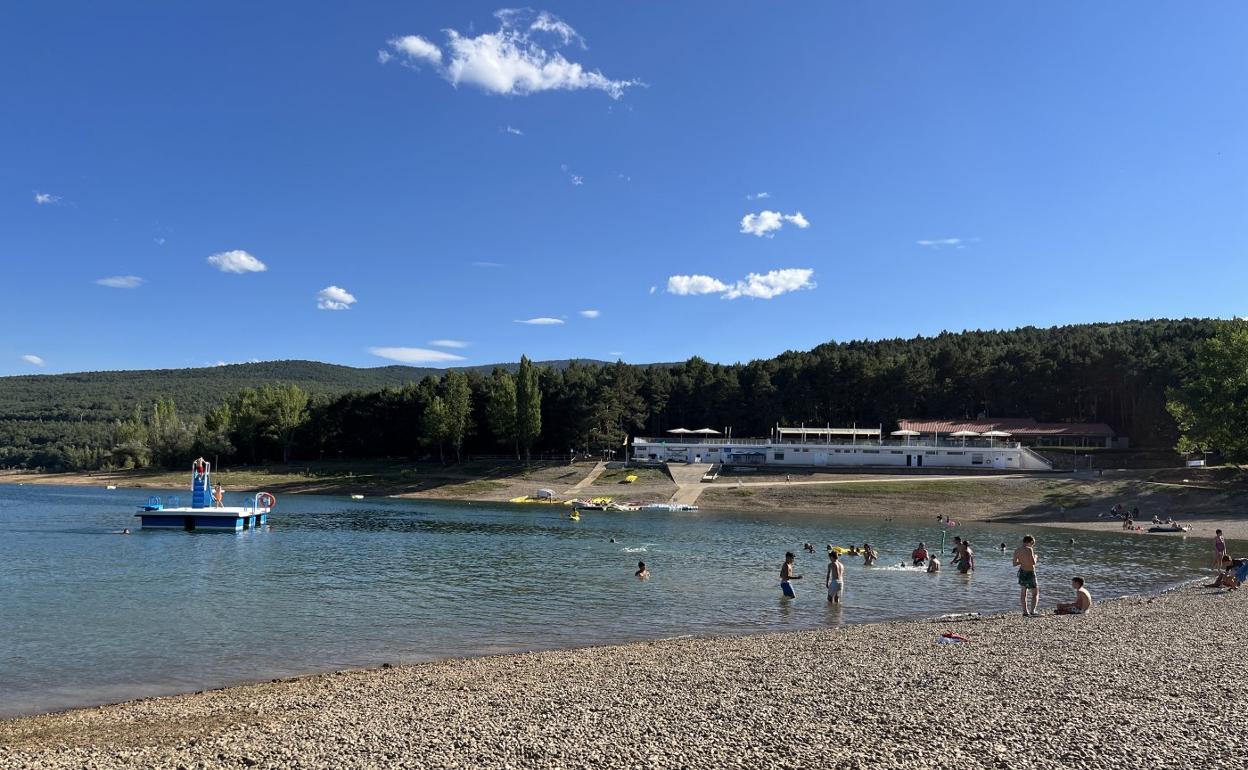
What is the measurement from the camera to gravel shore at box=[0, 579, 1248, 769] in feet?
37.0

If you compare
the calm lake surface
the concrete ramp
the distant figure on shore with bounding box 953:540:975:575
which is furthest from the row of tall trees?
the distant figure on shore with bounding box 953:540:975:575

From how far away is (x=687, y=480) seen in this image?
87.9 m

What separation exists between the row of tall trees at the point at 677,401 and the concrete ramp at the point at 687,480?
15402mm

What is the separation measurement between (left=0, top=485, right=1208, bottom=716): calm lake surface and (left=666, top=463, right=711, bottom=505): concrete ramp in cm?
1858

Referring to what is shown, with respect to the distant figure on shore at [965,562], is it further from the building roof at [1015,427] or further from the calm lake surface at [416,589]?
the building roof at [1015,427]

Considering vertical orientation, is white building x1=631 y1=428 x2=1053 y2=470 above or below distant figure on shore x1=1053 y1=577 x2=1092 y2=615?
above

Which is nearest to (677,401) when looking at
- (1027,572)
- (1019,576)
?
(1019,576)

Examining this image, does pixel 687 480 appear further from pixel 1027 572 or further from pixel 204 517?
pixel 1027 572

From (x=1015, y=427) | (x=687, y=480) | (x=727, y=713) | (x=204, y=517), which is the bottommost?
(x=204, y=517)

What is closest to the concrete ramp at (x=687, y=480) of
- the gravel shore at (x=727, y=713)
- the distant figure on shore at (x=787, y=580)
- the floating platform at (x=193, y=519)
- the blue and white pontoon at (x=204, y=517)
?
the blue and white pontoon at (x=204, y=517)

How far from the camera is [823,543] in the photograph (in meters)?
48.1

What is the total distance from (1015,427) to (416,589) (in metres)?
102

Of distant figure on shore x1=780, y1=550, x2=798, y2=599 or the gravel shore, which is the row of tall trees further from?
the gravel shore

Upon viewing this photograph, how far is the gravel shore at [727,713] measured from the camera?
37.0ft
